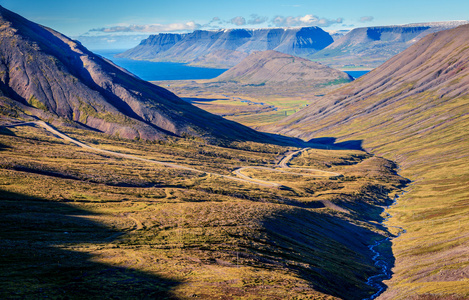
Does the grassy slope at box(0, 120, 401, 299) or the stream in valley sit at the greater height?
the grassy slope at box(0, 120, 401, 299)

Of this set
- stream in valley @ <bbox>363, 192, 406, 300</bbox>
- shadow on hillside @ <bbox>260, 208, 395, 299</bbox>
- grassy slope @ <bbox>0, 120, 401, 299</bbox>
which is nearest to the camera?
grassy slope @ <bbox>0, 120, 401, 299</bbox>

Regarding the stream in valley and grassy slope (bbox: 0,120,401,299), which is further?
the stream in valley

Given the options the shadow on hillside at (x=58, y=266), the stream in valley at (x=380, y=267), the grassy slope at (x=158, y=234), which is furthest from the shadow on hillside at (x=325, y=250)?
the shadow on hillside at (x=58, y=266)

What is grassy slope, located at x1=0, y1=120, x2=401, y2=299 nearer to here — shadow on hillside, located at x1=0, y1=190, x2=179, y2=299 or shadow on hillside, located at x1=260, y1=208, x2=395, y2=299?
shadow on hillside, located at x1=0, y1=190, x2=179, y2=299

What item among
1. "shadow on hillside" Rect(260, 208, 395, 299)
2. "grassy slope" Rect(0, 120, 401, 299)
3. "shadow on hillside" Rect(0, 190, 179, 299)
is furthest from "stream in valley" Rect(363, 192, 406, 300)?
"shadow on hillside" Rect(0, 190, 179, 299)

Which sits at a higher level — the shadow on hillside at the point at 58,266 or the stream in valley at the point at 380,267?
the shadow on hillside at the point at 58,266

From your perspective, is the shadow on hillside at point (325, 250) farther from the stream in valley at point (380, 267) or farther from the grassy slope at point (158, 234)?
the stream in valley at point (380, 267)
